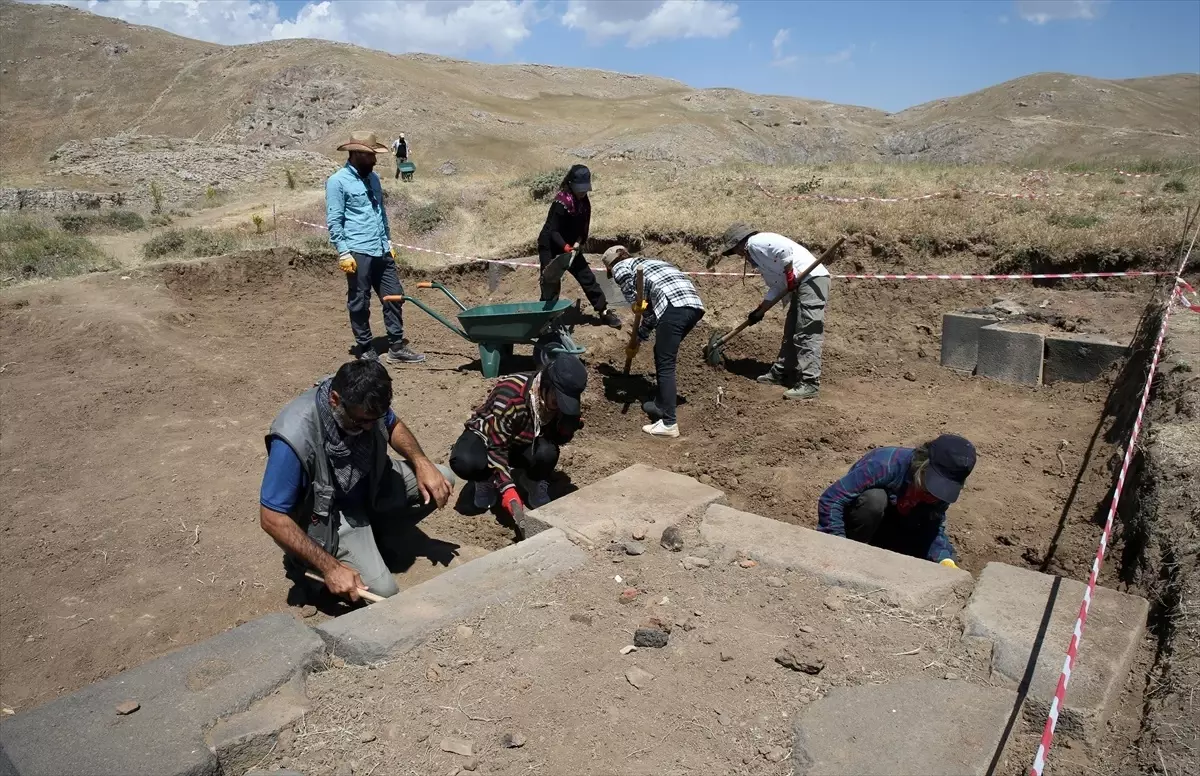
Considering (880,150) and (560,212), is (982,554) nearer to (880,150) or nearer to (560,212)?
(560,212)

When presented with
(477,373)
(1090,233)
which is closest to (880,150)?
(1090,233)

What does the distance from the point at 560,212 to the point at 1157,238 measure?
17.8 ft

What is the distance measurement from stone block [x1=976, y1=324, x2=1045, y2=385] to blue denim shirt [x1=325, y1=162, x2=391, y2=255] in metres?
5.07

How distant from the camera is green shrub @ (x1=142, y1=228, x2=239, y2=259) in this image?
10.8m

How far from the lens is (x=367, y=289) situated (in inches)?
255

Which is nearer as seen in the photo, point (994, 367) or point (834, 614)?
point (834, 614)

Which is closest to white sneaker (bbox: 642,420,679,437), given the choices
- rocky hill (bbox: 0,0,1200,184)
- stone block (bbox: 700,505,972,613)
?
stone block (bbox: 700,505,972,613)

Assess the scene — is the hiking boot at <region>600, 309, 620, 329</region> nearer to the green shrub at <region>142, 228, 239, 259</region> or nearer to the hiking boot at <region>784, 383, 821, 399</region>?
the hiking boot at <region>784, 383, 821, 399</region>

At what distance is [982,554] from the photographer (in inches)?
163

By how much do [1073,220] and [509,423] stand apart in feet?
22.3

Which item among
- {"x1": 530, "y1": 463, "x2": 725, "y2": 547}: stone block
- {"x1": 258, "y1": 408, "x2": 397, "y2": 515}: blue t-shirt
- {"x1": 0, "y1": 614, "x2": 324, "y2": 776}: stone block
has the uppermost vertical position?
{"x1": 258, "y1": 408, "x2": 397, "y2": 515}: blue t-shirt

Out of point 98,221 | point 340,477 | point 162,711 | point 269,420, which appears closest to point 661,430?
point 340,477

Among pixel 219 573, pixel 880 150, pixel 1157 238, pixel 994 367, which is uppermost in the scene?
pixel 880 150

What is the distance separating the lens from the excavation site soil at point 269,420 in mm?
3768
